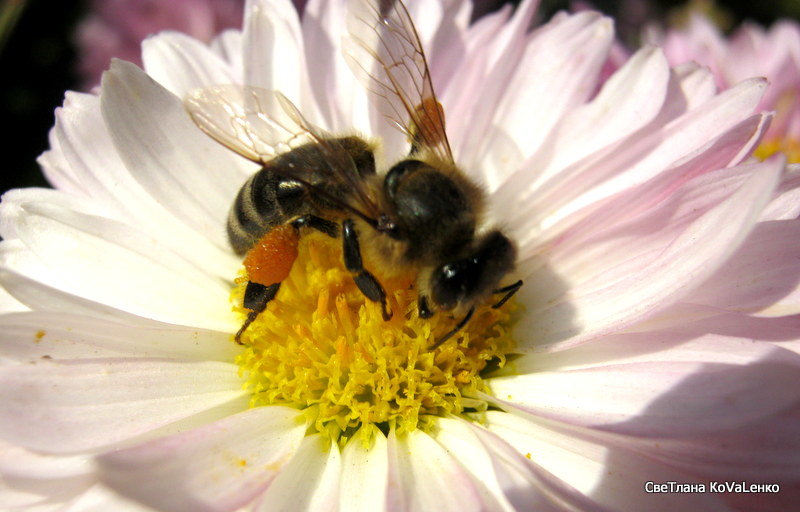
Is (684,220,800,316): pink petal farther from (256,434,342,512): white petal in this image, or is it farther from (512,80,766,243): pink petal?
(256,434,342,512): white petal

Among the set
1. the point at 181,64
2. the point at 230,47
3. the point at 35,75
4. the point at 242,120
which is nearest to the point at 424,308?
the point at 242,120

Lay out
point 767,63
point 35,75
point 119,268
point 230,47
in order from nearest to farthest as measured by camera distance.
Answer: point 119,268
point 230,47
point 767,63
point 35,75

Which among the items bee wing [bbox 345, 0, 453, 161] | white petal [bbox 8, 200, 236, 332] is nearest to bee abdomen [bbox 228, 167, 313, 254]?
white petal [bbox 8, 200, 236, 332]

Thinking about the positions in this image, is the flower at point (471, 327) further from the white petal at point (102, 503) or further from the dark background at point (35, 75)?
the dark background at point (35, 75)

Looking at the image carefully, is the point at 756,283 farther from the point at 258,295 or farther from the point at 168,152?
the point at 168,152

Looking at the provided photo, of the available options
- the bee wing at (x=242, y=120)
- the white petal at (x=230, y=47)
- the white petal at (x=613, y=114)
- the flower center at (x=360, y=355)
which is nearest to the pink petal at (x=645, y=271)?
the flower center at (x=360, y=355)

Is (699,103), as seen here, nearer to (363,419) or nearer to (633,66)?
(633,66)

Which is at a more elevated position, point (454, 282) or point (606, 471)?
point (454, 282)
